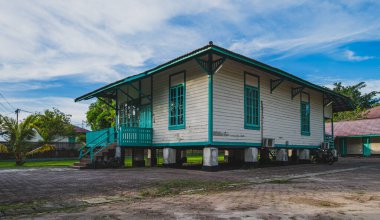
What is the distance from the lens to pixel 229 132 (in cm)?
1345

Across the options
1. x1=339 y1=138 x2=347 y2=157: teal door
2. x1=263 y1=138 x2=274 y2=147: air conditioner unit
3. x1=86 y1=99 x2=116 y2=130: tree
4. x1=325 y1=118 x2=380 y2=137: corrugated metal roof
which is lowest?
x1=339 y1=138 x2=347 y2=157: teal door

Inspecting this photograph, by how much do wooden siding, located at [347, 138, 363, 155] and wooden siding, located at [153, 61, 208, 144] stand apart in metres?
27.7

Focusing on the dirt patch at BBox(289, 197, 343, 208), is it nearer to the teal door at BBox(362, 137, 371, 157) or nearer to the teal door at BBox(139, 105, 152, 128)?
the teal door at BBox(139, 105, 152, 128)

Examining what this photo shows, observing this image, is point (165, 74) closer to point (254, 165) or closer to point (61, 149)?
point (254, 165)

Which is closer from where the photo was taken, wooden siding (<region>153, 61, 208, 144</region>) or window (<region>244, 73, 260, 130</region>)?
wooden siding (<region>153, 61, 208, 144</region>)

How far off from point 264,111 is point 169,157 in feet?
16.1

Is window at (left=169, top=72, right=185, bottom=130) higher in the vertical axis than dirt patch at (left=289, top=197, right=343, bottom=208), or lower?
higher

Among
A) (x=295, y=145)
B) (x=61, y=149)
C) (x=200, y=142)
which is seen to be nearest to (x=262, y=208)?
(x=200, y=142)

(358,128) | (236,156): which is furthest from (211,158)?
(358,128)

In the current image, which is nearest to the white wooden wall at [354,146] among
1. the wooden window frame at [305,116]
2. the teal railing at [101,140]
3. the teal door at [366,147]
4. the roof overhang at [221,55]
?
the teal door at [366,147]

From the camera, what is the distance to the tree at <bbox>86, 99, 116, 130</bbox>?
40438 millimetres

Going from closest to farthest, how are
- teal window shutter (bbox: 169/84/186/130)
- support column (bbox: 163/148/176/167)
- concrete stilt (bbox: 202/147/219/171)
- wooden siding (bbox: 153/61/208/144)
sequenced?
concrete stilt (bbox: 202/147/219/171) → wooden siding (bbox: 153/61/208/144) → teal window shutter (bbox: 169/84/186/130) → support column (bbox: 163/148/176/167)

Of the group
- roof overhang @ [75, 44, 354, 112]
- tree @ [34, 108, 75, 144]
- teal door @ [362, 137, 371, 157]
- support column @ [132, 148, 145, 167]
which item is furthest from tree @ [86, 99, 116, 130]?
teal door @ [362, 137, 371, 157]

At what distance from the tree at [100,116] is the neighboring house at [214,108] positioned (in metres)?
21.2
